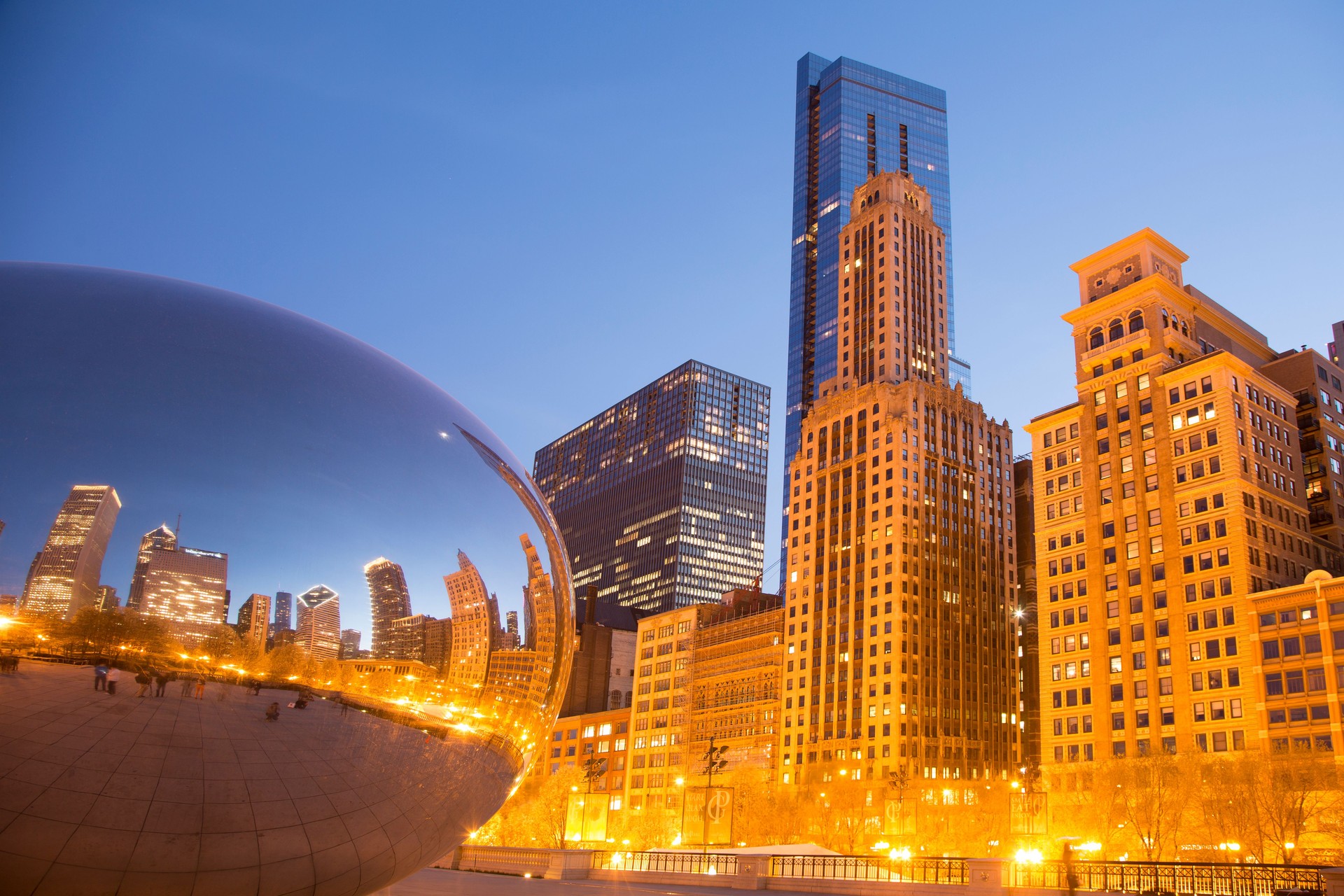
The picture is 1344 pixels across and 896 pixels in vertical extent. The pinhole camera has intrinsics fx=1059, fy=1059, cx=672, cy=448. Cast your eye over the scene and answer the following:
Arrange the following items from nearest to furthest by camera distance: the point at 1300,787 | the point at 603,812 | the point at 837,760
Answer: the point at 603,812 < the point at 1300,787 < the point at 837,760

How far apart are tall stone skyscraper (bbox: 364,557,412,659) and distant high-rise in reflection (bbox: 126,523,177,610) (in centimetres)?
69

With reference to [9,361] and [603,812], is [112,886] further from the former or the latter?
[603,812]

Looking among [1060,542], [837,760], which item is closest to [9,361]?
[1060,542]

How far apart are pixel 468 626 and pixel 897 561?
117768 mm

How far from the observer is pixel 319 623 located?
3.90 meters

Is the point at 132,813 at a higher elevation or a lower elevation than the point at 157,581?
lower

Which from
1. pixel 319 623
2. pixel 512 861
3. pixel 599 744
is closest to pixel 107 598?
pixel 319 623

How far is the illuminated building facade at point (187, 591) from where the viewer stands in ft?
12.1

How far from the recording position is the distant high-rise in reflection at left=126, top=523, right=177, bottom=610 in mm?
3688

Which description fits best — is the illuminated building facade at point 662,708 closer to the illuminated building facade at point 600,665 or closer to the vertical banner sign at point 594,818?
the illuminated building facade at point 600,665

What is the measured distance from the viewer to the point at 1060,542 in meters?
96.4

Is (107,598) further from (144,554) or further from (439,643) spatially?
(439,643)

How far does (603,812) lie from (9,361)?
3550cm

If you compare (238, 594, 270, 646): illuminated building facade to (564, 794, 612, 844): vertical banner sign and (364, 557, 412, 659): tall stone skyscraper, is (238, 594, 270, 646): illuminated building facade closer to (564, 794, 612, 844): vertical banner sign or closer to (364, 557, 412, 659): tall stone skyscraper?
(364, 557, 412, 659): tall stone skyscraper
